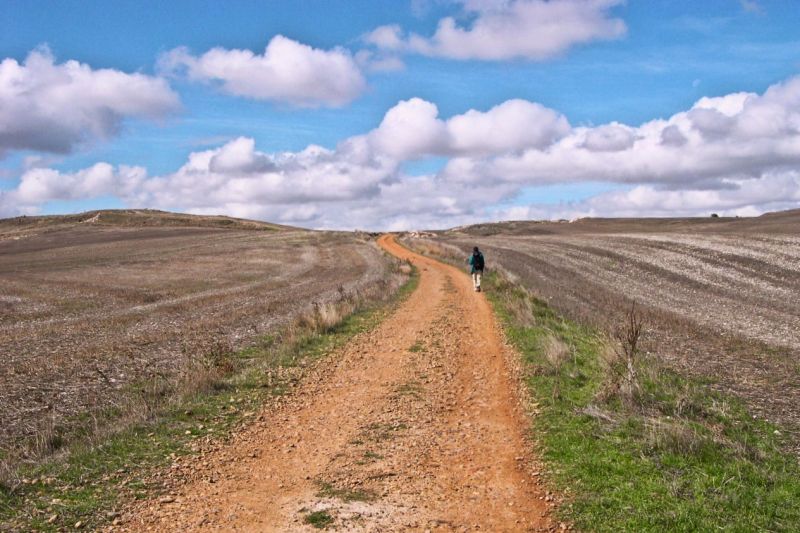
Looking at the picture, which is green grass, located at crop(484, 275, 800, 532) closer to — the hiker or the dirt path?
the dirt path

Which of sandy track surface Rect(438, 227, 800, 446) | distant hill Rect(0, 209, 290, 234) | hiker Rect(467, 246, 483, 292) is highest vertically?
distant hill Rect(0, 209, 290, 234)

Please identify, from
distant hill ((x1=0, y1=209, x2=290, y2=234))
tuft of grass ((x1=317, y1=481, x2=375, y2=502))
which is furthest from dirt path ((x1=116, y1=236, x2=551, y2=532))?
distant hill ((x1=0, y1=209, x2=290, y2=234))

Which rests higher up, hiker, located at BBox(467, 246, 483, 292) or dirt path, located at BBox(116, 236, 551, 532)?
hiker, located at BBox(467, 246, 483, 292)

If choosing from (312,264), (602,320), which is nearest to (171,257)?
(312,264)

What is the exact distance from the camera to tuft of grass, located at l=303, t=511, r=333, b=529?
23.7 feet

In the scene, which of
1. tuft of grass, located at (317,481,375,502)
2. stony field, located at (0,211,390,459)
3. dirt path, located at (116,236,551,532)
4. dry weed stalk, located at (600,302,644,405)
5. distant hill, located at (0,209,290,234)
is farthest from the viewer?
distant hill, located at (0,209,290,234)

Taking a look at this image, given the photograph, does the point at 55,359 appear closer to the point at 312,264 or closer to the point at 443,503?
the point at 443,503

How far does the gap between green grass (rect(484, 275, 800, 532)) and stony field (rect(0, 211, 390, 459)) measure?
8760 mm

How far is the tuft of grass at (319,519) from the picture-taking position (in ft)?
23.7

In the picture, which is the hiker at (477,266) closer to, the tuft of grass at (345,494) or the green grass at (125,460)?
the green grass at (125,460)

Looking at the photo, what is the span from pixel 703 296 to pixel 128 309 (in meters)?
29.7

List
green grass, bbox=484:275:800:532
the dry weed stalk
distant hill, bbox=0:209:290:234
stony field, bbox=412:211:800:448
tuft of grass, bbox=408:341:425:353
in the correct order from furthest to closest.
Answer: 1. distant hill, bbox=0:209:290:234
2. tuft of grass, bbox=408:341:425:353
3. stony field, bbox=412:211:800:448
4. the dry weed stalk
5. green grass, bbox=484:275:800:532

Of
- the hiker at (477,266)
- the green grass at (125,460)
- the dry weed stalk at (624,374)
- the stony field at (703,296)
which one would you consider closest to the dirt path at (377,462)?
the green grass at (125,460)

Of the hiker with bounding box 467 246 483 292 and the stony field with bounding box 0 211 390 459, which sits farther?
the hiker with bounding box 467 246 483 292
